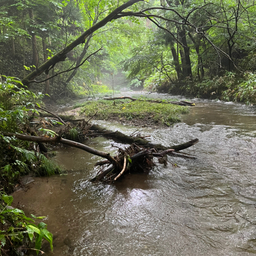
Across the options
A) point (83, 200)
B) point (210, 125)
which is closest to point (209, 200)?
point (83, 200)

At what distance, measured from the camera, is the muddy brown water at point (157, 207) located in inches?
72.2

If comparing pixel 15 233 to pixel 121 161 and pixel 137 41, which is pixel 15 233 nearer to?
pixel 121 161

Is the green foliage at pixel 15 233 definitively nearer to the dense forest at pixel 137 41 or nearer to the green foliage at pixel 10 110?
the green foliage at pixel 10 110

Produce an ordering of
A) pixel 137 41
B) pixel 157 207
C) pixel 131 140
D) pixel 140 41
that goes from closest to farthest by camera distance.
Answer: pixel 157 207, pixel 131 140, pixel 137 41, pixel 140 41

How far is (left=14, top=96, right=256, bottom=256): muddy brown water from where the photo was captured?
6.01 ft

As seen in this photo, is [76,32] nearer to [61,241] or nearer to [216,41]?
[216,41]

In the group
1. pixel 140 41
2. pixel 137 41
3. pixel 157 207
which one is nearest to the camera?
pixel 157 207

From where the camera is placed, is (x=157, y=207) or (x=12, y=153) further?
(x=12, y=153)

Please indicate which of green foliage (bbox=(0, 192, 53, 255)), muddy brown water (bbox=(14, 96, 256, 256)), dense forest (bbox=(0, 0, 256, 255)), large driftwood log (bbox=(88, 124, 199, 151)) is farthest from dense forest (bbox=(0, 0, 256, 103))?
green foliage (bbox=(0, 192, 53, 255))

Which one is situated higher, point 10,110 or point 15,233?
point 10,110

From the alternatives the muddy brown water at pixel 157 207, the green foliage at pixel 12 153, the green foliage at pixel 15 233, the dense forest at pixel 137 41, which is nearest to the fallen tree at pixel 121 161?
the muddy brown water at pixel 157 207

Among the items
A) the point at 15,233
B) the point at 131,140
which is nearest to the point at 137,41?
the point at 131,140

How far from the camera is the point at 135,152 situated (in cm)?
354

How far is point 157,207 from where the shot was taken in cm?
245
